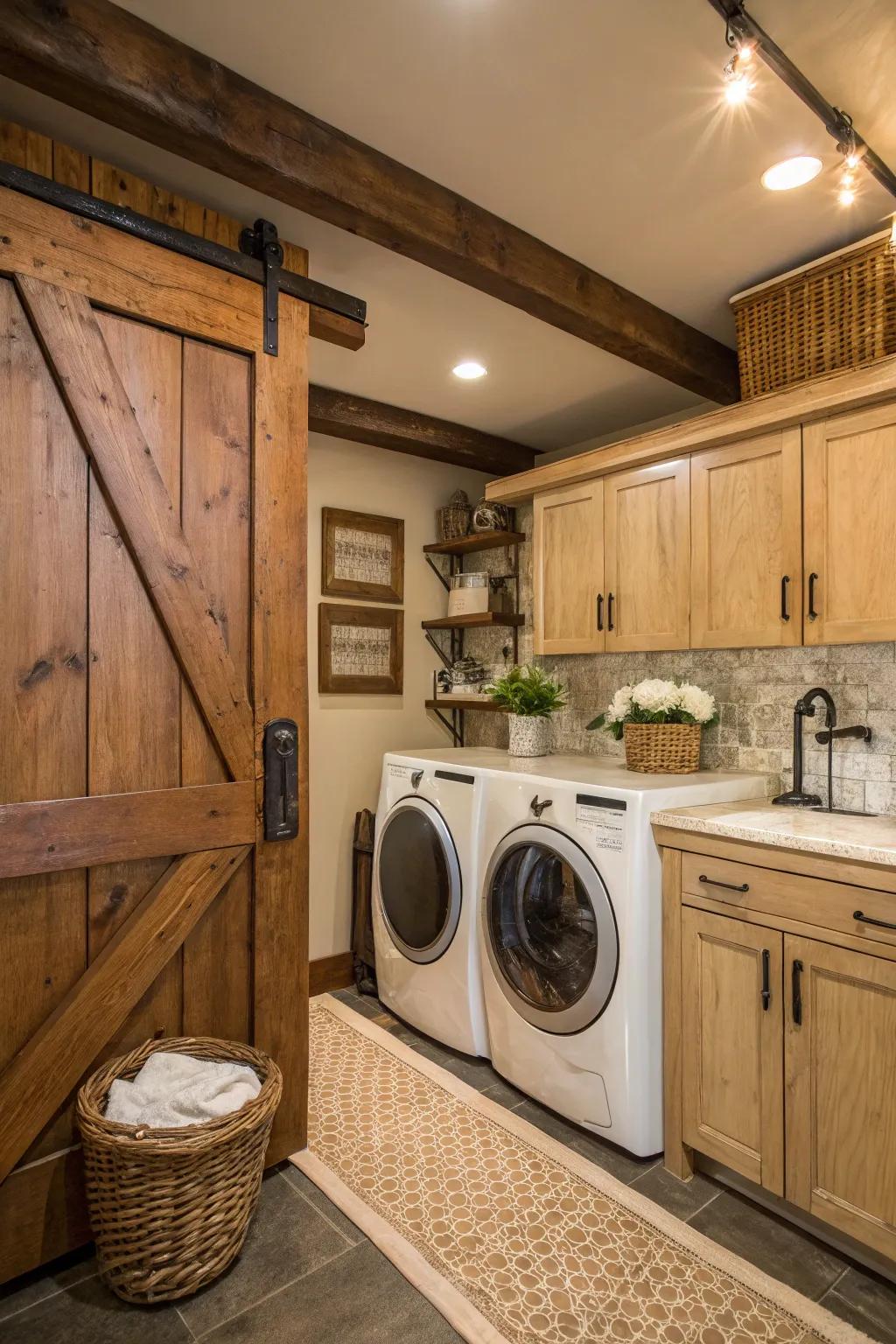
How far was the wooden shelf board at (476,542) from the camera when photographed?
11.4 ft

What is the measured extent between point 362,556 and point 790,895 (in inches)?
93.0

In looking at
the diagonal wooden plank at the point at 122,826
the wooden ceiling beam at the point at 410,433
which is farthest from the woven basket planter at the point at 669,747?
the wooden ceiling beam at the point at 410,433

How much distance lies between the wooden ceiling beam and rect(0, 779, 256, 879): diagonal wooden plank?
1705mm

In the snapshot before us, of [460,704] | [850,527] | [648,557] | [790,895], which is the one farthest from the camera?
[460,704]

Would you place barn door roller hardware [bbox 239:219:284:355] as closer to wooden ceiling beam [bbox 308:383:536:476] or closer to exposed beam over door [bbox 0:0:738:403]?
exposed beam over door [bbox 0:0:738:403]

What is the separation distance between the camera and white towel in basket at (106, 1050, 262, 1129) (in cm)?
158

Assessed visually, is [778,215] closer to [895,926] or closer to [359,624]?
[895,926]

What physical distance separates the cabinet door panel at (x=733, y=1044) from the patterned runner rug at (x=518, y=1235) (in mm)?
220

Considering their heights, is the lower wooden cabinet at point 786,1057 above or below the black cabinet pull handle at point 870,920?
below

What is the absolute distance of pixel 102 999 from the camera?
5.57ft

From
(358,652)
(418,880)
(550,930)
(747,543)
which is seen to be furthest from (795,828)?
(358,652)

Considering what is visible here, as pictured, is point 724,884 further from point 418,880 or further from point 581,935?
point 418,880

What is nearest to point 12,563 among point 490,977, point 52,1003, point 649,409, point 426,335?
point 52,1003

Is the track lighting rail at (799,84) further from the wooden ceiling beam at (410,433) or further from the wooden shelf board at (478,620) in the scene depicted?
the wooden shelf board at (478,620)
